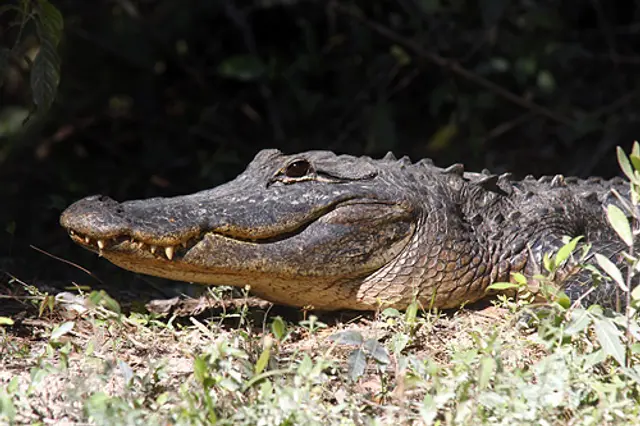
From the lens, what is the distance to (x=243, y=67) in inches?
245

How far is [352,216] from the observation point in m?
3.55

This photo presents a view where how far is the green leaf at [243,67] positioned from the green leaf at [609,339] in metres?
3.94

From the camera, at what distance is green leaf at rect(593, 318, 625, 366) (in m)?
2.62

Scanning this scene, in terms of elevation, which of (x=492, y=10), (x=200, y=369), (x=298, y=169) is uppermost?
(x=492, y=10)

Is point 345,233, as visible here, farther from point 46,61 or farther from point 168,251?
point 46,61

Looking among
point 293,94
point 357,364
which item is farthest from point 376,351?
point 293,94

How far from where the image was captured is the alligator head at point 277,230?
315 cm

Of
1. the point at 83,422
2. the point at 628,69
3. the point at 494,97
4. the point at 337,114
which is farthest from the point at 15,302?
the point at 628,69

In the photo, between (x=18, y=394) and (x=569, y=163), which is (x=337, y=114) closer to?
(x=569, y=163)

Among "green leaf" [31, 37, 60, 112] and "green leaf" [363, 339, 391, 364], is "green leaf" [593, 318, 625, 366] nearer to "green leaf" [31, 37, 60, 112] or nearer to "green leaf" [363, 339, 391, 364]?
"green leaf" [363, 339, 391, 364]

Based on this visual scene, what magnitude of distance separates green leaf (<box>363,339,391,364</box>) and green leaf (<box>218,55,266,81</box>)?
366cm

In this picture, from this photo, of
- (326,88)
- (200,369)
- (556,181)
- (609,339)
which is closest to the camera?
(200,369)

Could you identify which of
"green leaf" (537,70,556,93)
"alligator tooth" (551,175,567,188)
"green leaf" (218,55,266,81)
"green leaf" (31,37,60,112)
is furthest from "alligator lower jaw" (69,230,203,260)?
"green leaf" (537,70,556,93)

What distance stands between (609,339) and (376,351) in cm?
71
